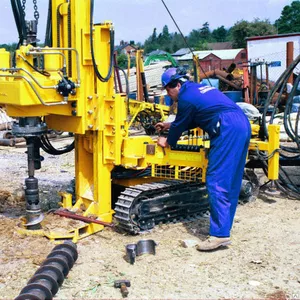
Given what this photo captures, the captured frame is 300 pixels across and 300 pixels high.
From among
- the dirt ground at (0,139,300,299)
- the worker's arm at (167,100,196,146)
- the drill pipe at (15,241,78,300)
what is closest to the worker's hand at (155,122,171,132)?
the worker's arm at (167,100,196,146)

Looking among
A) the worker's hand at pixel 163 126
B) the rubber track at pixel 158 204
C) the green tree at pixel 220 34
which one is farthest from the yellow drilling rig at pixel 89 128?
the green tree at pixel 220 34

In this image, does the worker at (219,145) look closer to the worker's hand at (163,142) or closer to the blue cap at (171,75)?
the blue cap at (171,75)

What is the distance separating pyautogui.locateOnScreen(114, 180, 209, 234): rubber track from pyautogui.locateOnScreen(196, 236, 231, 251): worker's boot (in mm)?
751

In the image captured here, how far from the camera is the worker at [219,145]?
5.30 meters

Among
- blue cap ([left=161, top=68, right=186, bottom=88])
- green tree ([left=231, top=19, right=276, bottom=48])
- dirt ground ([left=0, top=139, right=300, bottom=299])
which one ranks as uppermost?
green tree ([left=231, top=19, right=276, bottom=48])

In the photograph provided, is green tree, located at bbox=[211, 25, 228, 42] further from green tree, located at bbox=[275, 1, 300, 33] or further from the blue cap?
the blue cap

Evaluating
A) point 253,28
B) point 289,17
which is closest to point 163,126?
point 253,28

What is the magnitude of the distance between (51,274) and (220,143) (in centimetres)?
217

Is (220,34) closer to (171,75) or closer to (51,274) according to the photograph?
(171,75)

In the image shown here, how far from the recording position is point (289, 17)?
70250mm

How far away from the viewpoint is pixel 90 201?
595 centimetres

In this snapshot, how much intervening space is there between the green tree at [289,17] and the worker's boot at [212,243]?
6418 centimetres

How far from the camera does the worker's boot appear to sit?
5.26 meters

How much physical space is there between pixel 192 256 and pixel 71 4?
2925 mm
